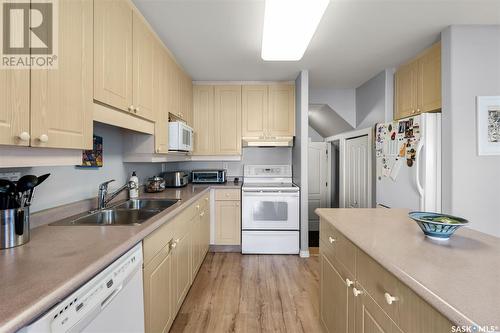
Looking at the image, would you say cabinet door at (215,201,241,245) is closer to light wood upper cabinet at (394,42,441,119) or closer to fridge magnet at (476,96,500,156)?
light wood upper cabinet at (394,42,441,119)

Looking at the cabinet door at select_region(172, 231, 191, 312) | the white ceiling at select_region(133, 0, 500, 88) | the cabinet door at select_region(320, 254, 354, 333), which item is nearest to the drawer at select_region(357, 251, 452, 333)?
the cabinet door at select_region(320, 254, 354, 333)

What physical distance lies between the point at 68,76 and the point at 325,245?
5.70 feet

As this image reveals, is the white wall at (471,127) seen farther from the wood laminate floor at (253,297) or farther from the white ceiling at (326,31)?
the wood laminate floor at (253,297)

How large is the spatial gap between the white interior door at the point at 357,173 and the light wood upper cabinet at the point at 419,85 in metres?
0.63

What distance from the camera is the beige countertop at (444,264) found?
608 mm

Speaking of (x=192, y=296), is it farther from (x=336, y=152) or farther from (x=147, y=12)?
(x=336, y=152)

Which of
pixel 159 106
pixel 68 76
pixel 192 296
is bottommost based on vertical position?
pixel 192 296

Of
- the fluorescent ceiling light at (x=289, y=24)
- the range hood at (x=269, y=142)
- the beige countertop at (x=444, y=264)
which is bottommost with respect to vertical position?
the beige countertop at (x=444, y=264)

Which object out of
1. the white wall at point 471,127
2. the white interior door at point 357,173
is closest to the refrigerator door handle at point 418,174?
the white wall at point 471,127

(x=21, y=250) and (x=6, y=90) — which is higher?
(x=6, y=90)

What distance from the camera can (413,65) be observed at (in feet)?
9.13

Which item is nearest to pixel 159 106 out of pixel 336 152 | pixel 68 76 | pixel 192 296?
pixel 68 76

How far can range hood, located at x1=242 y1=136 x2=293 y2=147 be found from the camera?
3.51 metres

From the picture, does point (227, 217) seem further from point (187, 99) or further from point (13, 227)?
point (13, 227)
